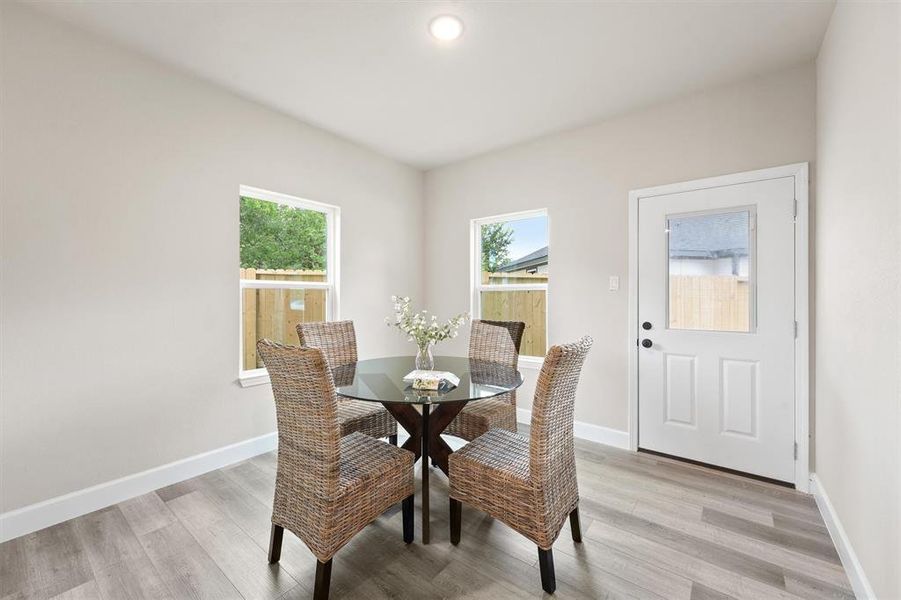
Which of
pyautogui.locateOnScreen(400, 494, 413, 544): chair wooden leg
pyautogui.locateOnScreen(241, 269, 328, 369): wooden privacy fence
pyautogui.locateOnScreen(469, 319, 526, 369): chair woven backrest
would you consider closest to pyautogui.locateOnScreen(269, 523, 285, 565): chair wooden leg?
pyautogui.locateOnScreen(400, 494, 413, 544): chair wooden leg

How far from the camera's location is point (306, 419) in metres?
1.52

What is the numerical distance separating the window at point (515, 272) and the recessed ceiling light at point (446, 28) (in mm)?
1721

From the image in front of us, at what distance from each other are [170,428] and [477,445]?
198 cm

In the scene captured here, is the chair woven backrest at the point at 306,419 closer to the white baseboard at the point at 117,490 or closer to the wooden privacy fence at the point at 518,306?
the white baseboard at the point at 117,490

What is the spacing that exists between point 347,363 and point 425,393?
4.09 ft

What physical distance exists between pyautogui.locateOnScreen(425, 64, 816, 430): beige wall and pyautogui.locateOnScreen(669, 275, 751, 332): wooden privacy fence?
36 centimetres

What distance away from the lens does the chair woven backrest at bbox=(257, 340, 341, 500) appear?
144 cm

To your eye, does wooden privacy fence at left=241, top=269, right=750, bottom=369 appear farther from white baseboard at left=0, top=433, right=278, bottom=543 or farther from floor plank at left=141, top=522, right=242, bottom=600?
floor plank at left=141, top=522, right=242, bottom=600

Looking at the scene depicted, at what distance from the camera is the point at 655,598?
5.05 feet

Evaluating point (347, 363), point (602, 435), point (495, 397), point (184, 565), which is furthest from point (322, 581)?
point (602, 435)

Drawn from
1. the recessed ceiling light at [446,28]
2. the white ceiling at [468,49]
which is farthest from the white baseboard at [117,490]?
the recessed ceiling light at [446,28]

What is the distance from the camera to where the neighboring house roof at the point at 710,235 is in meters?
2.58

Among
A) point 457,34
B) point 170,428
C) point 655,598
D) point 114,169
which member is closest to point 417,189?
point 457,34

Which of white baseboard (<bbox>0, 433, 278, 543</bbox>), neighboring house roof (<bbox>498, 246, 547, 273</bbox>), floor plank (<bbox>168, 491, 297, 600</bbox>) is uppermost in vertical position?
neighboring house roof (<bbox>498, 246, 547, 273</bbox>)
